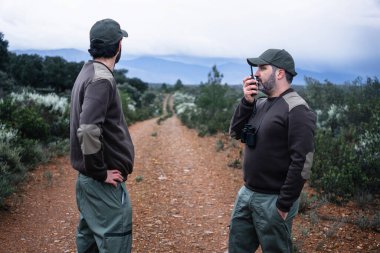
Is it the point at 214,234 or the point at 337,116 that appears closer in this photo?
the point at 214,234

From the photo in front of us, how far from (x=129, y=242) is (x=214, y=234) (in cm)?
267

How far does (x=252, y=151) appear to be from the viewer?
133 inches

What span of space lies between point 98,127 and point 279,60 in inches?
63.7

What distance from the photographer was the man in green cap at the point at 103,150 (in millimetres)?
2895

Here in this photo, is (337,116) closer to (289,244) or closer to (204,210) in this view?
(204,210)

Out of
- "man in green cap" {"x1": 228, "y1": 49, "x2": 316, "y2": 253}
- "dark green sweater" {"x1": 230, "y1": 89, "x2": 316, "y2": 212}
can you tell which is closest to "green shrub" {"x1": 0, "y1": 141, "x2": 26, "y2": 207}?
"man in green cap" {"x1": 228, "y1": 49, "x2": 316, "y2": 253}

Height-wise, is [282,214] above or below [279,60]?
below

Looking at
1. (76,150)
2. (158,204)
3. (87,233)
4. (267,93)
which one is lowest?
(158,204)

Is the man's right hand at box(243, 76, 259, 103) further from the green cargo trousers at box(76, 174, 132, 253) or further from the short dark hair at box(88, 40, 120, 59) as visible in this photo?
the green cargo trousers at box(76, 174, 132, 253)

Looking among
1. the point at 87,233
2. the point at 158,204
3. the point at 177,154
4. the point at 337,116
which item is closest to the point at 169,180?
the point at 158,204

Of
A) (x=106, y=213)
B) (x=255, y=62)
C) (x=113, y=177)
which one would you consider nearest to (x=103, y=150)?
(x=113, y=177)

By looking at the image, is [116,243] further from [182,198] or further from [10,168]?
[10,168]

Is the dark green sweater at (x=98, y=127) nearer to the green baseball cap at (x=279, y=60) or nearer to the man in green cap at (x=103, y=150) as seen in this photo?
the man in green cap at (x=103, y=150)

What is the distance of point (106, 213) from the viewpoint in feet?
9.99
